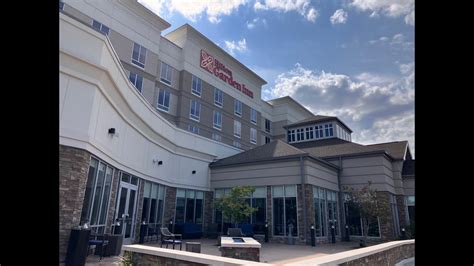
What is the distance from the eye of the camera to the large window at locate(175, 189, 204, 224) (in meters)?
18.9

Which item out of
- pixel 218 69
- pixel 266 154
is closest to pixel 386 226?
pixel 266 154

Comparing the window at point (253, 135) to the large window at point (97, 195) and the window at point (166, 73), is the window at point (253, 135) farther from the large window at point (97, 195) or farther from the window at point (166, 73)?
the large window at point (97, 195)

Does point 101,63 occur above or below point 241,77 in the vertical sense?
below

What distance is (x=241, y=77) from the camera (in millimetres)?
35750

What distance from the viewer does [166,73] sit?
27.3 meters

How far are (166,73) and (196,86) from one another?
3.38 m

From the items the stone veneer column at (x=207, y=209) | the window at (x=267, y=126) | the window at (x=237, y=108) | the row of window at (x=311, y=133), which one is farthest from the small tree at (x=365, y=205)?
the window at (x=267, y=126)

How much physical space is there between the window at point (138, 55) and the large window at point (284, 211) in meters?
14.9

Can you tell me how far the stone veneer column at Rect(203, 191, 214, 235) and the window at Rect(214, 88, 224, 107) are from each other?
12833 mm

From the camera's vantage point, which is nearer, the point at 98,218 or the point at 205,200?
the point at 98,218
